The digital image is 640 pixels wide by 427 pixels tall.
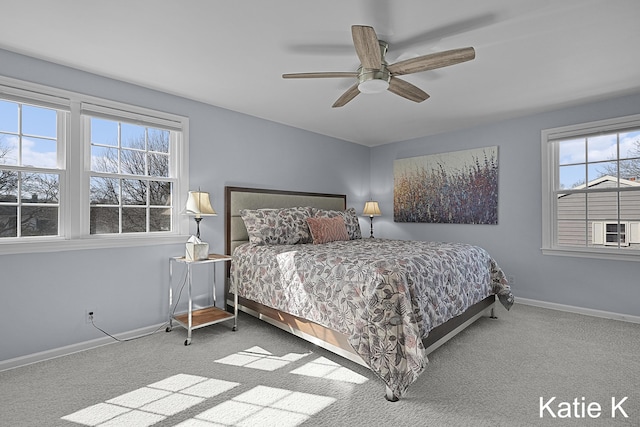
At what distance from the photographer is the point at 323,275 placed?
2.50m

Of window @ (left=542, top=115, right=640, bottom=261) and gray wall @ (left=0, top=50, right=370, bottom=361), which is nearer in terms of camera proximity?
gray wall @ (left=0, top=50, right=370, bottom=361)

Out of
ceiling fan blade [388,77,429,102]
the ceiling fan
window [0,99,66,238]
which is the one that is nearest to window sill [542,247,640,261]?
ceiling fan blade [388,77,429,102]

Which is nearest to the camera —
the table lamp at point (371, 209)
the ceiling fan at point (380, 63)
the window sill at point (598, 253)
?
the ceiling fan at point (380, 63)

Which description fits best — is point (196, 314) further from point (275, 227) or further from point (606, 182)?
point (606, 182)

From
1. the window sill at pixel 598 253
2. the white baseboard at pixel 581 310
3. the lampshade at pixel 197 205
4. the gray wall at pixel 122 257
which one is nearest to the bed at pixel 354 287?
the gray wall at pixel 122 257

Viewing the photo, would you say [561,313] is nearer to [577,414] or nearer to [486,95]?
[577,414]

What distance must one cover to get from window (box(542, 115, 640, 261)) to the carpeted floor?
3.54 feet

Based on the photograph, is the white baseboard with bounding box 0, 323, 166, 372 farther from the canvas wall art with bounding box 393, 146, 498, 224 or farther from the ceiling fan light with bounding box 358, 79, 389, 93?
the canvas wall art with bounding box 393, 146, 498, 224

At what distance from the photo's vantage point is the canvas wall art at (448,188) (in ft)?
14.4

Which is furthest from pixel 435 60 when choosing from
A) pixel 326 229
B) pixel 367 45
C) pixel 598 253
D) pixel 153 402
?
pixel 598 253

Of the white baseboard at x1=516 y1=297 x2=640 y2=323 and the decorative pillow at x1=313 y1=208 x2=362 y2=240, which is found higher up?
the decorative pillow at x1=313 y1=208 x2=362 y2=240

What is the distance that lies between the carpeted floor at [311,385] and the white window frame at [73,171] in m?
0.91

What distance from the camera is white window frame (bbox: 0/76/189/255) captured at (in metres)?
2.48

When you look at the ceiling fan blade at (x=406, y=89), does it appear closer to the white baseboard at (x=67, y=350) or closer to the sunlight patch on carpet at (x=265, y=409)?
the sunlight patch on carpet at (x=265, y=409)
